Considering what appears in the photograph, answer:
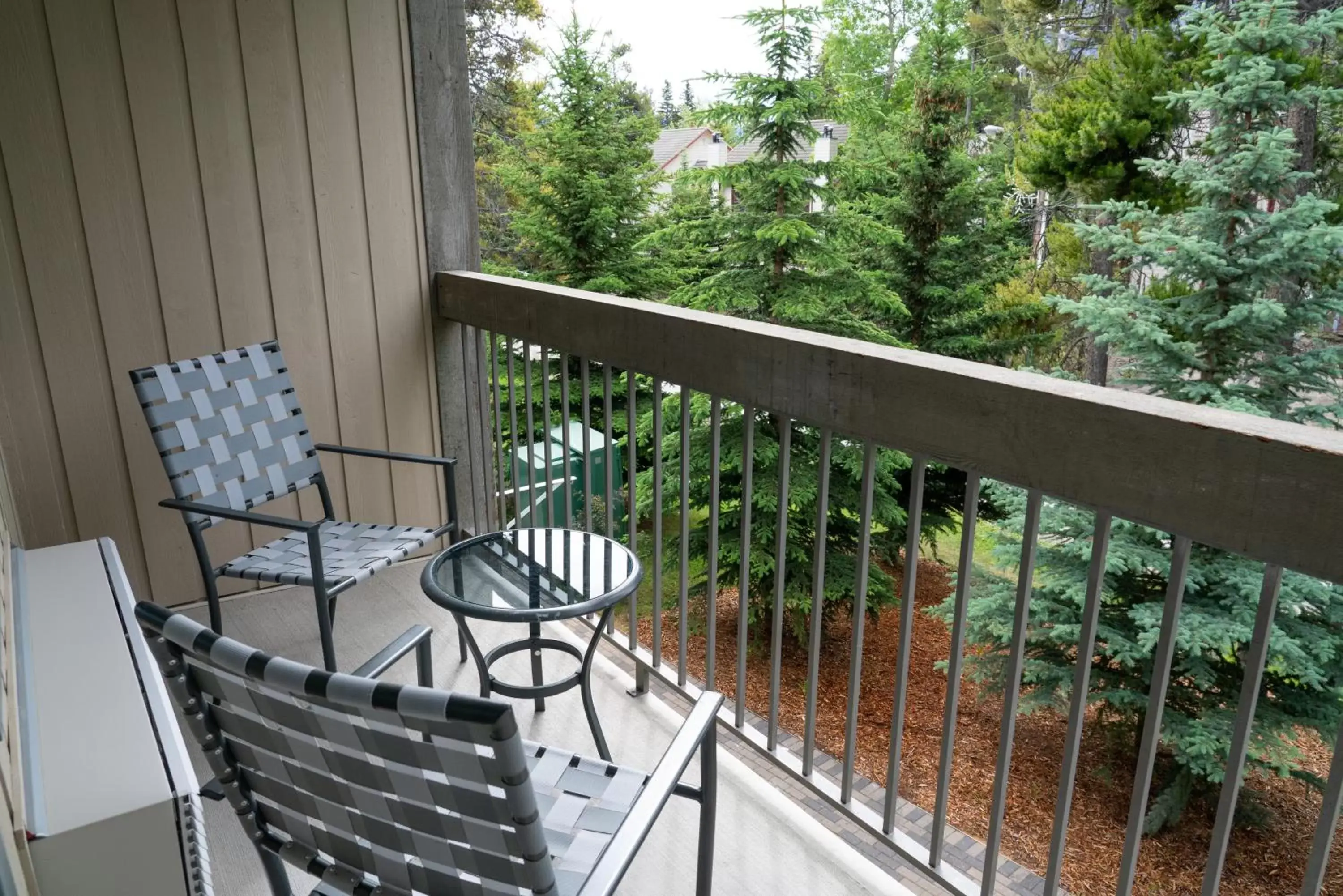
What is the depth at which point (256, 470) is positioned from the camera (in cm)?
271

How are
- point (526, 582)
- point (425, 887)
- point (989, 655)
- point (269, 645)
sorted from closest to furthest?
point (425, 887)
point (526, 582)
point (269, 645)
point (989, 655)

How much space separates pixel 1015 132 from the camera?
12.7 meters

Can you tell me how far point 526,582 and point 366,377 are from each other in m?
1.70

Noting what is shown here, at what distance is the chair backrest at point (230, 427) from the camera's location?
8.14 ft

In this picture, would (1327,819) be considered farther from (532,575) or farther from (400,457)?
(400,457)

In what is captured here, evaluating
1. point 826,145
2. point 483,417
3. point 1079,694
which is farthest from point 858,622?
point 826,145

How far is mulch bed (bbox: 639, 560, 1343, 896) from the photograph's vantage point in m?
5.32

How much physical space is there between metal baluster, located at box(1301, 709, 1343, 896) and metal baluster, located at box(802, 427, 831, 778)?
85 centimetres

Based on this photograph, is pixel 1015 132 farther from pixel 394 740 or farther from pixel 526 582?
pixel 394 740

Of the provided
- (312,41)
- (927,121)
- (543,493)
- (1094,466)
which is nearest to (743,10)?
(927,121)

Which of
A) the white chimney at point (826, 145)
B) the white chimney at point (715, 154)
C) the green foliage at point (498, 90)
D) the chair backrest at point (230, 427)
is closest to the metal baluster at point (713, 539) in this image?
the chair backrest at point (230, 427)

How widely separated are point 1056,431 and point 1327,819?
0.60 metres

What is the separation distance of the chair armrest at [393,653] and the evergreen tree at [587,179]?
8.05 m

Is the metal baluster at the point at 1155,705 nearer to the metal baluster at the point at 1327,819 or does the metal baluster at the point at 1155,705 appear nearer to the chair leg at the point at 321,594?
the metal baluster at the point at 1327,819
